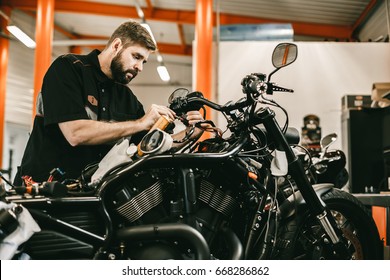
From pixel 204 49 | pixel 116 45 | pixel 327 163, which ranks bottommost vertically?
pixel 327 163

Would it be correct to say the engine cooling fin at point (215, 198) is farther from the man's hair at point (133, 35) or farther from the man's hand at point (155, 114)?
the man's hair at point (133, 35)

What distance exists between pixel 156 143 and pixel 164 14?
6724 mm

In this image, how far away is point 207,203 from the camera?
4.57 feet

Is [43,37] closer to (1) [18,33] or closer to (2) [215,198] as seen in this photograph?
(1) [18,33]

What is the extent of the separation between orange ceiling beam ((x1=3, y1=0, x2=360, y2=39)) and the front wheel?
5.76m

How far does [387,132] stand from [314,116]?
1.18m

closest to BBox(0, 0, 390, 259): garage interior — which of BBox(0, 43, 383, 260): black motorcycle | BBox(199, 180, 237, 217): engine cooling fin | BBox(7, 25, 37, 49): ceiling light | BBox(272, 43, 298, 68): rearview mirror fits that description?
BBox(7, 25, 37, 49): ceiling light

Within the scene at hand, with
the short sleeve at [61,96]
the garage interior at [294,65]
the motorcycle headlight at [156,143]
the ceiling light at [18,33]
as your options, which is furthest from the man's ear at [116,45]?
the ceiling light at [18,33]

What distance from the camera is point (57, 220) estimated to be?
120 cm

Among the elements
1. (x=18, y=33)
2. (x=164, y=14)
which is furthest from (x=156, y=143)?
(x=164, y=14)

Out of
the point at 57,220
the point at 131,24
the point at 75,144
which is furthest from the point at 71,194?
the point at 131,24

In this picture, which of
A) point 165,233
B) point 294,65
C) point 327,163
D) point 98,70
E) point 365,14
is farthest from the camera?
point 365,14

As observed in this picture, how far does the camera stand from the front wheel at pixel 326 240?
1.52 meters
